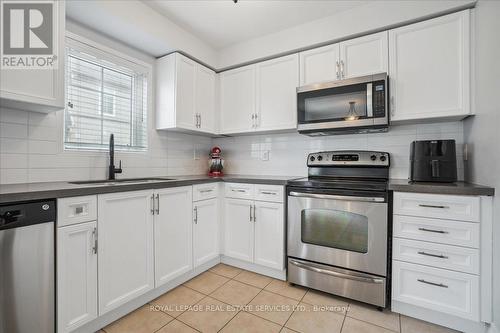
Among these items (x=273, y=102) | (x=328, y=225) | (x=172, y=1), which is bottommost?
(x=328, y=225)

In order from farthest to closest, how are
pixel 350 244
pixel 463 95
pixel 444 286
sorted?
pixel 350 244 < pixel 463 95 < pixel 444 286

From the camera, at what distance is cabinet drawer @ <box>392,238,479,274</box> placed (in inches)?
59.3

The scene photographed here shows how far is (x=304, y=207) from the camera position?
6.81 feet

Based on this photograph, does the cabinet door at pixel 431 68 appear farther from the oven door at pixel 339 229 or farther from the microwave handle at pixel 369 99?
the oven door at pixel 339 229

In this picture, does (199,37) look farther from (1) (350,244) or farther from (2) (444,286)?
(2) (444,286)

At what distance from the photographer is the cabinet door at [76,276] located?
1332 mm

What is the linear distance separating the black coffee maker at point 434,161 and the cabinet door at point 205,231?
73.4 inches

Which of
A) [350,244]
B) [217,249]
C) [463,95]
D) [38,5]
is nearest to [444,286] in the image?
[350,244]

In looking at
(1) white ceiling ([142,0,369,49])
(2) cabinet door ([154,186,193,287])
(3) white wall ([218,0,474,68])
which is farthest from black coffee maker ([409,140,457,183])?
(2) cabinet door ([154,186,193,287])

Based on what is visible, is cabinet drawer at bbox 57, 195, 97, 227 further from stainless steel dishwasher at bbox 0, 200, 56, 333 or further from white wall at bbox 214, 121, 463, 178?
white wall at bbox 214, 121, 463, 178

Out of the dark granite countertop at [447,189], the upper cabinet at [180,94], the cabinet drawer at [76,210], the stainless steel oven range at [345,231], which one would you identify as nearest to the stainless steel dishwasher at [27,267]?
the cabinet drawer at [76,210]

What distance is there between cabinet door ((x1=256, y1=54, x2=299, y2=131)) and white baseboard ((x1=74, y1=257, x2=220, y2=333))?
168cm

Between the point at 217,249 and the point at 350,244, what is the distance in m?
1.37

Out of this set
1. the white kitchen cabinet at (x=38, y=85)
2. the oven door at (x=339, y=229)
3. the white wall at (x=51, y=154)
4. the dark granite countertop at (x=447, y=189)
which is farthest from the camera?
the oven door at (x=339, y=229)
